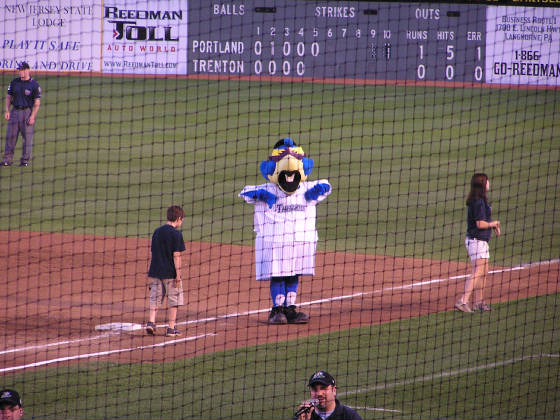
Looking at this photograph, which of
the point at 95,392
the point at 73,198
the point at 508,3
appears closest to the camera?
the point at 508,3

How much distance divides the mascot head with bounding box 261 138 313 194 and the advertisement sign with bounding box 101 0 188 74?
17386mm

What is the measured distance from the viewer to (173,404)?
8820mm

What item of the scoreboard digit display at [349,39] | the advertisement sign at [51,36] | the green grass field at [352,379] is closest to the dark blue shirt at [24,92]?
the advertisement sign at [51,36]

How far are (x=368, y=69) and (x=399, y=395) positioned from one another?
80.7 ft

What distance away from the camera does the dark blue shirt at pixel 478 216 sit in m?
11.4

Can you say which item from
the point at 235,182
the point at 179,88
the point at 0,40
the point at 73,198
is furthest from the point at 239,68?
the point at 73,198

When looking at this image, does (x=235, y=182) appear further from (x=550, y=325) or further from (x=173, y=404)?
(x=173, y=404)

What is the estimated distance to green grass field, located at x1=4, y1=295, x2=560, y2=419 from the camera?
8703 mm

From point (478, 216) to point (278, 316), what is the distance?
8.00ft

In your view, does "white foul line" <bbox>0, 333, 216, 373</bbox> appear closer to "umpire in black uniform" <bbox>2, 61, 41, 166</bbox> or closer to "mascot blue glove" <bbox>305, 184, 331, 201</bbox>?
"mascot blue glove" <bbox>305, 184, 331, 201</bbox>

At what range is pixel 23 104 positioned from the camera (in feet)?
66.2

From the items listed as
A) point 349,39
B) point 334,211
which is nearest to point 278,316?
point 334,211

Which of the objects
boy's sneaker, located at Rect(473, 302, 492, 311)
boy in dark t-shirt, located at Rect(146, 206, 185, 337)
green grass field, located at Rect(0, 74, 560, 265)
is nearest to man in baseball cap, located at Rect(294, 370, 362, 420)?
boy in dark t-shirt, located at Rect(146, 206, 185, 337)

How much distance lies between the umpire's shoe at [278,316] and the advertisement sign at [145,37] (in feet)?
59.8
